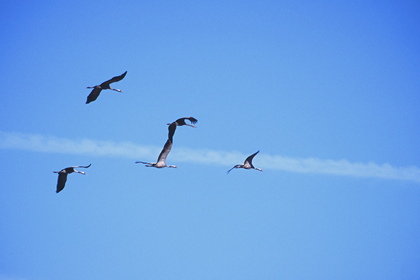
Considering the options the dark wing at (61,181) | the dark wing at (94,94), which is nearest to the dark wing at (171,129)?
the dark wing at (94,94)

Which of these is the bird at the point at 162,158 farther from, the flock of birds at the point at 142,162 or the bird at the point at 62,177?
the bird at the point at 62,177

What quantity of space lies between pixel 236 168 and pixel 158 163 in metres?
10.9

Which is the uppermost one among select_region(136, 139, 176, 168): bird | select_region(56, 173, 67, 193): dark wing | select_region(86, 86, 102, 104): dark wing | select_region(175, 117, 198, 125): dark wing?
select_region(86, 86, 102, 104): dark wing

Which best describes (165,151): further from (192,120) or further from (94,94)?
(94,94)

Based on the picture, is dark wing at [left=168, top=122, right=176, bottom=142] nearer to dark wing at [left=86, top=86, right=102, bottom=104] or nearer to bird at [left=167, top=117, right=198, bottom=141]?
bird at [left=167, top=117, right=198, bottom=141]

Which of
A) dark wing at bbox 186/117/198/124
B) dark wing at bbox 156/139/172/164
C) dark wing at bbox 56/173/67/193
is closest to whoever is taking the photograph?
dark wing at bbox 186/117/198/124

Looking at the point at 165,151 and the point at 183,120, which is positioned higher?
the point at 183,120

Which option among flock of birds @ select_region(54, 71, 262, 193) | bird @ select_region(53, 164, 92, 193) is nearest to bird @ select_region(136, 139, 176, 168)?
flock of birds @ select_region(54, 71, 262, 193)

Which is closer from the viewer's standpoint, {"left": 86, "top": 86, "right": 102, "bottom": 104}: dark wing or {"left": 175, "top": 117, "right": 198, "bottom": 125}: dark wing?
{"left": 175, "top": 117, "right": 198, "bottom": 125}: dark wing

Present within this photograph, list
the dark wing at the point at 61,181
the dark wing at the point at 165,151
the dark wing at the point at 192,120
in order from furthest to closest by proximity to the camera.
A: the dark wing at the point at 61,181 → the dark wing at the point at 165,151 → the dark wing at the point at 192,120

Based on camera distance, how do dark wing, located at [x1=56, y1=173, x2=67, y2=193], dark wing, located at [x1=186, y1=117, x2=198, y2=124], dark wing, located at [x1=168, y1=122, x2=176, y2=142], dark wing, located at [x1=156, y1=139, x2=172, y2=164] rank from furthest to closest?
dark wing, located at [x1=56, y1=173, x2=67, y2=193] < dark wing, located at [x1=156, y1=139, x2=172, y2=164] < dark wing, located at [x1=168, y1=122, x2=176, y2=142] < dark wing, located at [x1=186, y1=117, x2=198, y2=124]

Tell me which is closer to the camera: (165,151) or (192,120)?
(192,120)

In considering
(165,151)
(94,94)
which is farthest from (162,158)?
(94,94)

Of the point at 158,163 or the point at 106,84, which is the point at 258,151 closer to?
the point at 158,163
